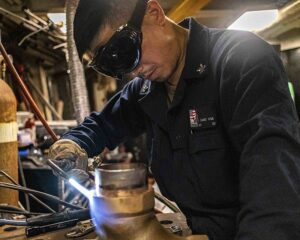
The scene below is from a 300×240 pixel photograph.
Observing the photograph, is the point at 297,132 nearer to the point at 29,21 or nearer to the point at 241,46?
the point at 241,46

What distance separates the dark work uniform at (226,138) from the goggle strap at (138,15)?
225 millimetres

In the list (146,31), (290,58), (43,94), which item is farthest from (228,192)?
(43,94)

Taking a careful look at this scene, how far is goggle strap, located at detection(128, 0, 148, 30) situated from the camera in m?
1.11

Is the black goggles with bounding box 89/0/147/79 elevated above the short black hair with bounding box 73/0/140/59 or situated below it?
below

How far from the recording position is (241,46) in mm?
1005

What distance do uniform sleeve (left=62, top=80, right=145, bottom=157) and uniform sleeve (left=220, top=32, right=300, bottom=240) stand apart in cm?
77

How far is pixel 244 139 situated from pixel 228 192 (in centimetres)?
30

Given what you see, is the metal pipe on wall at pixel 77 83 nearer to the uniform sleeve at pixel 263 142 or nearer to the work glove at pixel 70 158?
the work glove at pixel 70 158

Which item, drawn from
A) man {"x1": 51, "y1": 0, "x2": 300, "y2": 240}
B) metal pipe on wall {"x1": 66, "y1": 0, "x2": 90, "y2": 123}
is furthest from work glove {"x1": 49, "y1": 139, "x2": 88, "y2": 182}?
metal pipe on wall {"x1": 66, "y1": 0, "x2": 90, "y2": 123}

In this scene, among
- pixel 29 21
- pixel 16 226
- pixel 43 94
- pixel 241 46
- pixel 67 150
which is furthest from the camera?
pixel 43 94

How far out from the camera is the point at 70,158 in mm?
1319

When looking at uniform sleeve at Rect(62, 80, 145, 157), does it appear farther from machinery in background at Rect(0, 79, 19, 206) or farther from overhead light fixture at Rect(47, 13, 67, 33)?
overhead light fixture at Rect(47, 13, 67, 33)

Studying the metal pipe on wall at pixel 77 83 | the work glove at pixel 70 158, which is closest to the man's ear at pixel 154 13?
the work glove at pixel 70 158

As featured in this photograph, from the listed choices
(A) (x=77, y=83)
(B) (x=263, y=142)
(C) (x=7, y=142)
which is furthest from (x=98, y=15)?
(A) (x=77, y=83)
